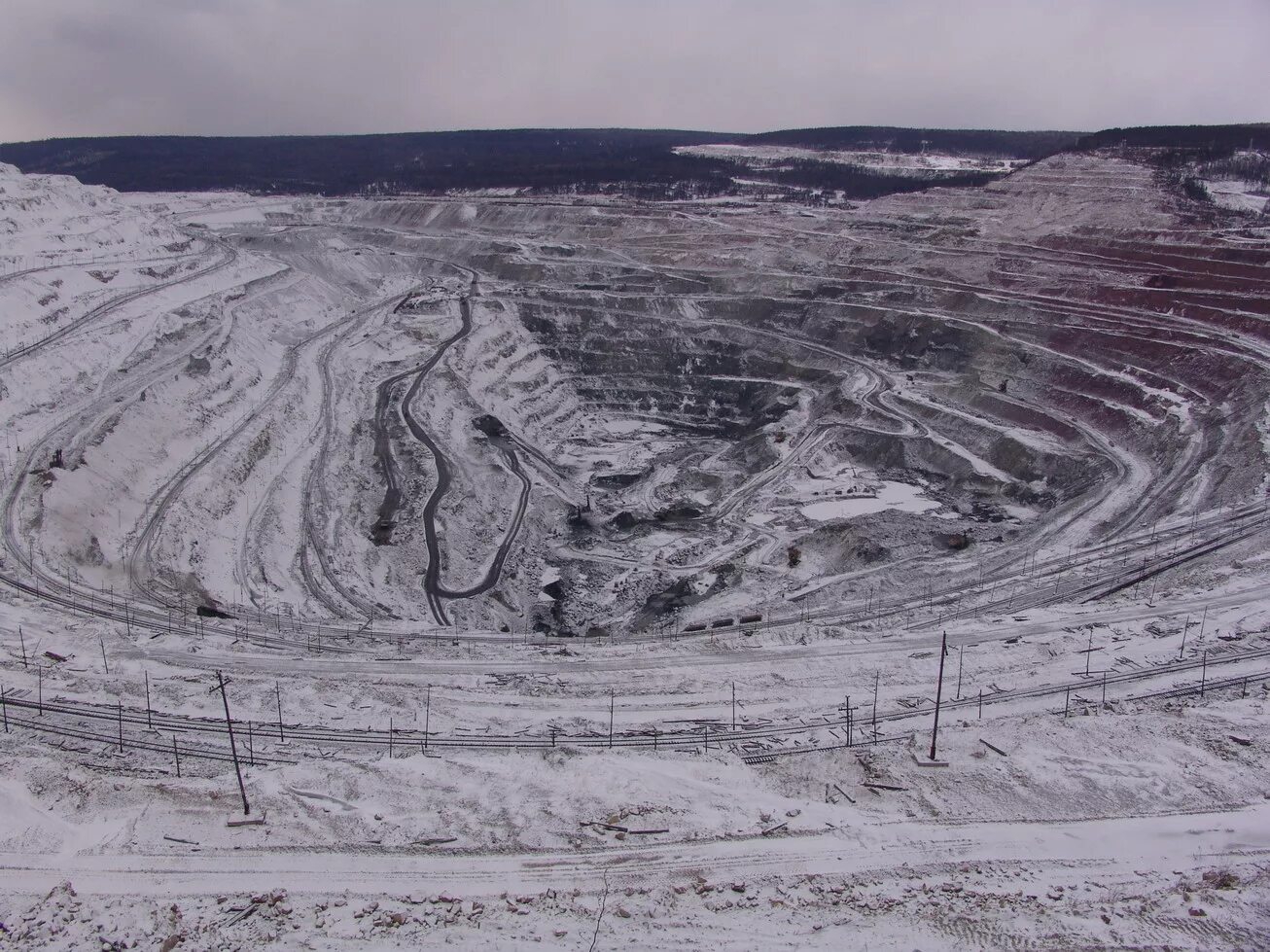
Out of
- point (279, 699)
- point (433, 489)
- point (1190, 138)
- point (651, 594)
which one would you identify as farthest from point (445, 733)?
point (1190, 138)

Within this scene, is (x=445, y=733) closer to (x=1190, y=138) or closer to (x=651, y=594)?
(x=651, y=594)

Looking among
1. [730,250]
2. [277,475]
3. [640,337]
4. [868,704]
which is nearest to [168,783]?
[868,704]

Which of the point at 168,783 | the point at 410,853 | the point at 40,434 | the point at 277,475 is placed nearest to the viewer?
the point at 410,853

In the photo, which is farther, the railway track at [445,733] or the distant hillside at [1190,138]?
the distant hillside at [1190,138]

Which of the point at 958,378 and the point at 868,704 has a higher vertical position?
the point at 958,378

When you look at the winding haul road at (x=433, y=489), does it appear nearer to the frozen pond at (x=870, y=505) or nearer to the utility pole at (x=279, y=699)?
the utility pole at (x=279, y=699)

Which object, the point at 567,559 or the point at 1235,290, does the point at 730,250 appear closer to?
the point at 1235,290

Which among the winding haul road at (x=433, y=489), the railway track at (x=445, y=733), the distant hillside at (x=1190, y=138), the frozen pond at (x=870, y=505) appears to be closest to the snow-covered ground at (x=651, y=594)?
the railway track at (x=445, y=733)

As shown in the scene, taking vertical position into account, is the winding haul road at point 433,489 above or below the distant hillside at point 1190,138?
below
